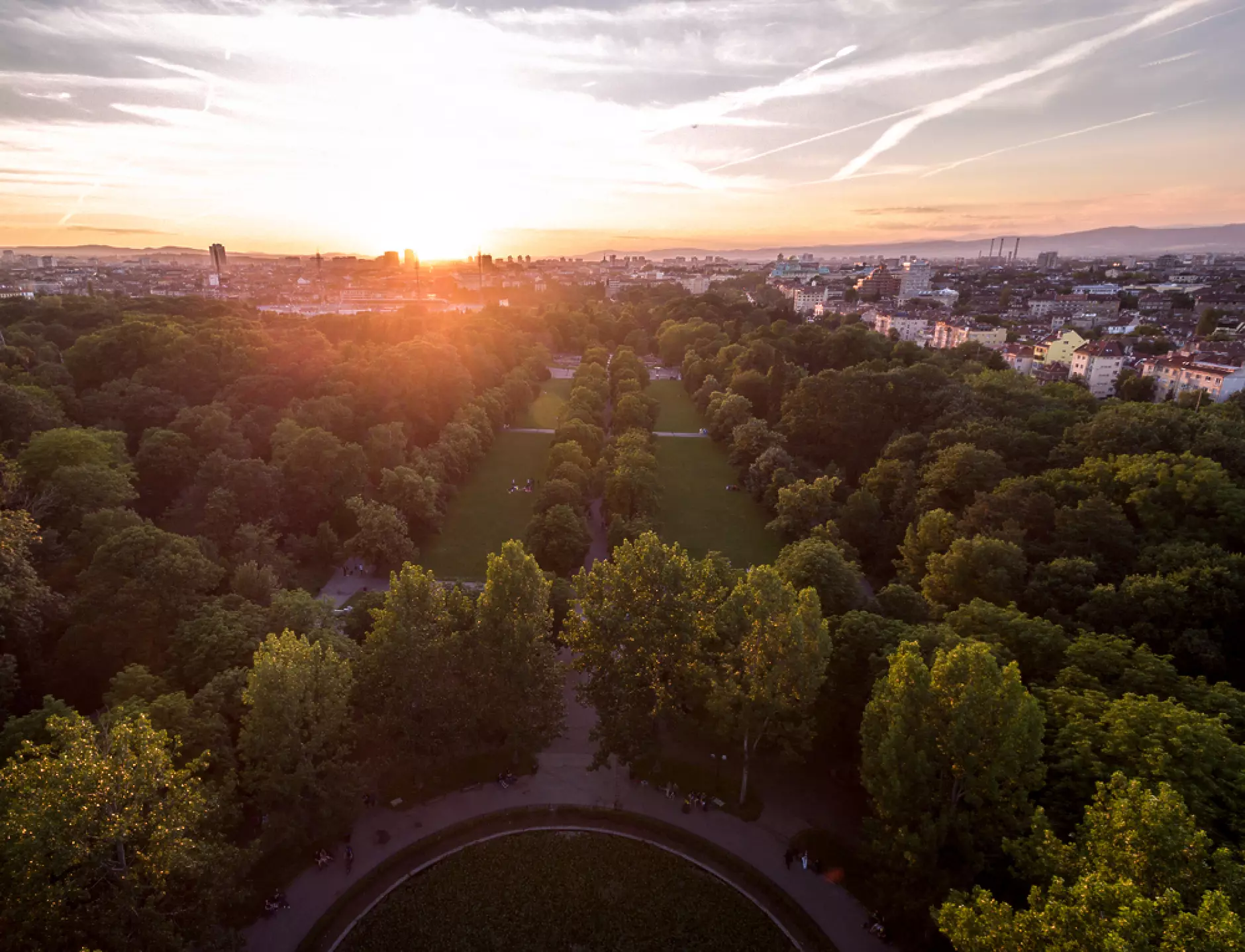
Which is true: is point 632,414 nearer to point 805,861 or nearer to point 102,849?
point 805,861

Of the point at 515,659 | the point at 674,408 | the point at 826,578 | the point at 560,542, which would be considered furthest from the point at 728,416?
the point at 515,659

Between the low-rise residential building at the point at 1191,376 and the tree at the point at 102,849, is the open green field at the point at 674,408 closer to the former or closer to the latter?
the low-rise residential building at the point at 1191,376

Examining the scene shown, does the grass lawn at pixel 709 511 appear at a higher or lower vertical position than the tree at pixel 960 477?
lower

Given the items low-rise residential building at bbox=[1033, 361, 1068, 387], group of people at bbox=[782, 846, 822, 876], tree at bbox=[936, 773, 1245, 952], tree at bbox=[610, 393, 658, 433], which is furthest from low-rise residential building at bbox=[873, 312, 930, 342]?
tree at bbox=[936, 773, 1245, 952]

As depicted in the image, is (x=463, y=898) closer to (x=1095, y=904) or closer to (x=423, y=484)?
(x=1095, y=904)

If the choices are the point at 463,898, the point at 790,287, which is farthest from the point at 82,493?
the point at 790,287

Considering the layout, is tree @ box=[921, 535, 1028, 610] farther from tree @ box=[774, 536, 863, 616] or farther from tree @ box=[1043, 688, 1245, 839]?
tree @ box=[1043, 688, 1245, 839]

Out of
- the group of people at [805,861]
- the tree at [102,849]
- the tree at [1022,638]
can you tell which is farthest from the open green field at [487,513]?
the tree at [1022,638]
